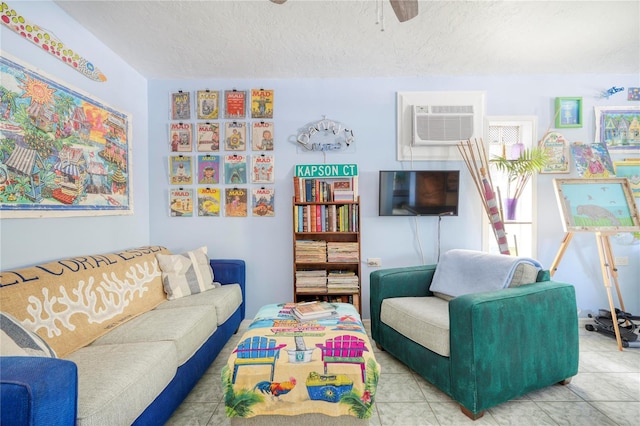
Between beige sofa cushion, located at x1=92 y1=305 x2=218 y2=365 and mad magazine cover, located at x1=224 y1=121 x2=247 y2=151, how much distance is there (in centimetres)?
171

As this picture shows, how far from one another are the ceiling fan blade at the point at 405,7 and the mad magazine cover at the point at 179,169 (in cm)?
249

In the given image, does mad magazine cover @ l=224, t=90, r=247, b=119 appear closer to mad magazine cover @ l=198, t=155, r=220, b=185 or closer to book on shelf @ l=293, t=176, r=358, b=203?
mad magazine cover @ l=198, t=155, r=220, b=185

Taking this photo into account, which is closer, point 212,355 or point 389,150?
point 212,355

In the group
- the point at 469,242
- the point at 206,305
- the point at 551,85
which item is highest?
the point at 551,85

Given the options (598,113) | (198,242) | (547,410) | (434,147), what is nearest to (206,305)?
(198,242)

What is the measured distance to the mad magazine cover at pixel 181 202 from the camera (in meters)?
3.10

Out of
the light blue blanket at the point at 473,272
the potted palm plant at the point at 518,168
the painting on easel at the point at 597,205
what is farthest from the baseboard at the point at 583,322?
the light blue blanket at the point at 473,272

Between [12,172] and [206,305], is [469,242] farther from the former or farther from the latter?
[12,172]

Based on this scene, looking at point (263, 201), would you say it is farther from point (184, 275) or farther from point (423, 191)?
point (423, 191)

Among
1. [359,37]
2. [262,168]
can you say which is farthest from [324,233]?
[359,37]

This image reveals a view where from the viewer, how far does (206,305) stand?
216 cm

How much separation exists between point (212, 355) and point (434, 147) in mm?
2843

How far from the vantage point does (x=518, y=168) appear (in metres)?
2.83

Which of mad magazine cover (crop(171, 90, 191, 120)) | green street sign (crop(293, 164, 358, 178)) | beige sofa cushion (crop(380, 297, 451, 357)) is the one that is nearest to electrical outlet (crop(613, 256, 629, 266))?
beige sofa cushion (crop(380, 297, 451, 357))
